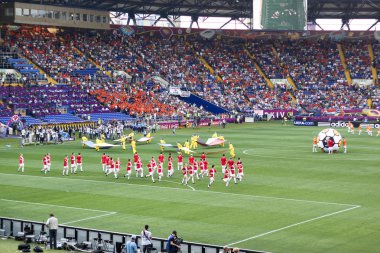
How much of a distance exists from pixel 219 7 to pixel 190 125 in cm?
3006

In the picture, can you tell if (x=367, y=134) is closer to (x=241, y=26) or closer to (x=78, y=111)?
(x=78, y=111)

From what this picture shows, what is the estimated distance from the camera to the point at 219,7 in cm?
11275

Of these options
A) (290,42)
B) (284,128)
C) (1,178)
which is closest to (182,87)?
(284,128)

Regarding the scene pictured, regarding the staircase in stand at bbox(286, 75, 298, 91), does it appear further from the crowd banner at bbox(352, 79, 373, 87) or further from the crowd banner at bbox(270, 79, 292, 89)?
the crowd banner at bbox(352, 79, 373, 87)

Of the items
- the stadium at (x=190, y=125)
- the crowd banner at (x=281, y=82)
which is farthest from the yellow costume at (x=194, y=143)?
the crowd banner at (x=281, y=82)

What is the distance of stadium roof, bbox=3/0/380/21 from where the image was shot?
103 metres

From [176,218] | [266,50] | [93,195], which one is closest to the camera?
[176,218]

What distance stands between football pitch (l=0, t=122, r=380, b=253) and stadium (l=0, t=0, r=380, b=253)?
0.12 m

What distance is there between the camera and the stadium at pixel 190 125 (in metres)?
31.5

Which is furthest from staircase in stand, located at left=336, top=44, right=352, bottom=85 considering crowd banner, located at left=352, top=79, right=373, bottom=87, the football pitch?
the football pitch

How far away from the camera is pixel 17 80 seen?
283 feet

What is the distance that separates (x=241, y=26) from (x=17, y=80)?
47.8 m

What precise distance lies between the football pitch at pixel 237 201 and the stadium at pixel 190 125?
123 millimetres

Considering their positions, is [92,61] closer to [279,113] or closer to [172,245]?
[279,113]
